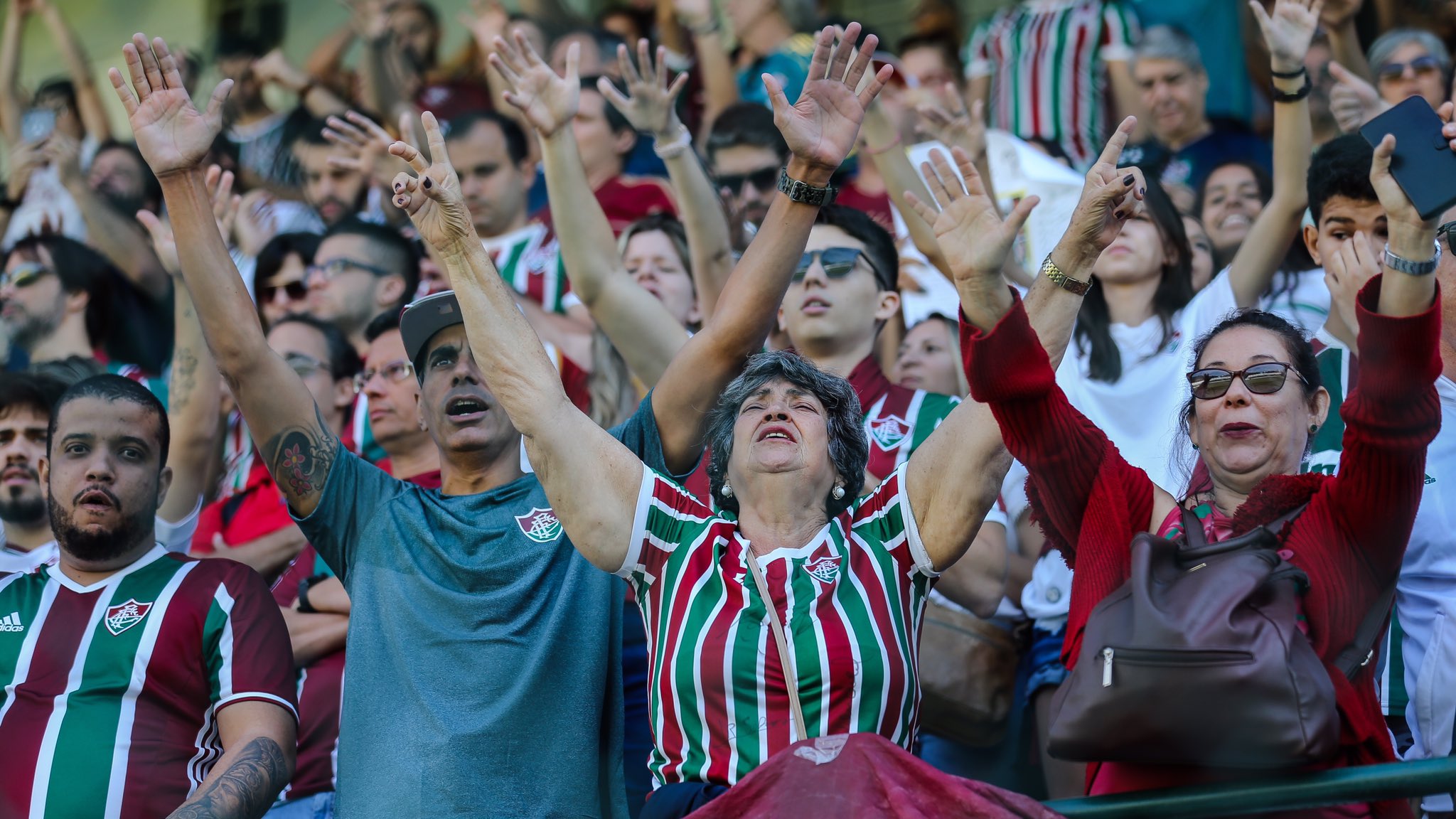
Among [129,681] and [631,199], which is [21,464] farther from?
[631,199]

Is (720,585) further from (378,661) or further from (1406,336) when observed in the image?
(1406,336)

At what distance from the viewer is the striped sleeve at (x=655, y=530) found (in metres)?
3.54

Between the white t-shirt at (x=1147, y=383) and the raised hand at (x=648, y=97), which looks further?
the raised hand at (x=648, y=97)

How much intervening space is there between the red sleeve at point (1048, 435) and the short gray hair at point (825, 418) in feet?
1.59

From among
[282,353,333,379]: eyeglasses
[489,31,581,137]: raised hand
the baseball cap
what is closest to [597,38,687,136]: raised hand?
[489,31,581,137]: raised hand

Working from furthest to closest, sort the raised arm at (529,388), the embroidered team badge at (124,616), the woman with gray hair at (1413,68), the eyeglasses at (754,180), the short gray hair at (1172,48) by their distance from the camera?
the short gray hair at (1172,48)
the eyeglasses at (754,180)
the woman with gray hair at (1413,68)
the embroidered team badge at (124,616)
the raised arm at (529,388)

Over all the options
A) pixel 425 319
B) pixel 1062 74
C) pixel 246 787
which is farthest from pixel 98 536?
pixel 1062 74

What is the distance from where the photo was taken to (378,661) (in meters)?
3.87

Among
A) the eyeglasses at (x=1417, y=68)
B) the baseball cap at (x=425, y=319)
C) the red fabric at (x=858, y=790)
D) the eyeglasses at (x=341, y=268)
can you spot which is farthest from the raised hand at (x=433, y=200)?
the eyeglasses at (x=1417, y=68)

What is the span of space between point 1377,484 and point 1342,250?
32.3 inches

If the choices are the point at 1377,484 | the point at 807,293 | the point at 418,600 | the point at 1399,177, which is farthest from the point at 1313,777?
the point at 807,293

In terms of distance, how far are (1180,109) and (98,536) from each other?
14.5 ft

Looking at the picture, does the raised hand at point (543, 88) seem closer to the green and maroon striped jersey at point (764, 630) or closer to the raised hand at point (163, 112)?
the raised hand at point (163, 112)

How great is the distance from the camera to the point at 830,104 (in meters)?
3.93
